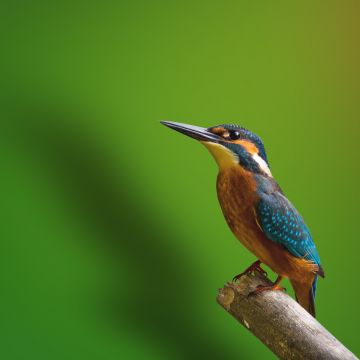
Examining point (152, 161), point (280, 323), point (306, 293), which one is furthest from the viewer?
point (152, 161)

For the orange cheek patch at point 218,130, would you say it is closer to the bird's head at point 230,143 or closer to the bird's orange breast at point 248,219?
the bird's head at point 230,143

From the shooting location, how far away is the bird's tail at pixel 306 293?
1.39 metres

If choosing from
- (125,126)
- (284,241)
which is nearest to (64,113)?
(125,126)

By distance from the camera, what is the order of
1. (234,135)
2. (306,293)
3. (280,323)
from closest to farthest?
(280,323) < (234,135) < (306,293)

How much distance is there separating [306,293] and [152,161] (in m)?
0.63

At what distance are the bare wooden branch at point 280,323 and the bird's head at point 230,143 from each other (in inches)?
13.0

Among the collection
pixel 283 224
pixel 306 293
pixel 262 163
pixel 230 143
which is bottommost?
pixel 306 293

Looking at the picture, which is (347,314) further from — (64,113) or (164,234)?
(64,113)

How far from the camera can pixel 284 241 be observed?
1284mm

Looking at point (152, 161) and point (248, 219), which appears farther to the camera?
point (152, 161)

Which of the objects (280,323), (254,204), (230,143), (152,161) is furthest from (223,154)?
(280,323)

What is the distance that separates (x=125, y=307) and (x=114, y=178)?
411 millimetres

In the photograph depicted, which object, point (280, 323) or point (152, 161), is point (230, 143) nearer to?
point (152, 161)

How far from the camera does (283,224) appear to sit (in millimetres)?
1272
